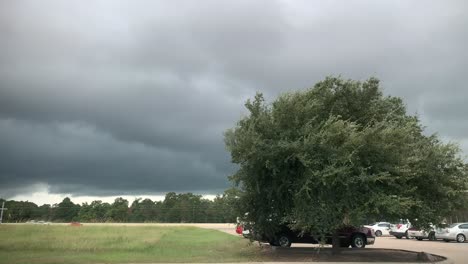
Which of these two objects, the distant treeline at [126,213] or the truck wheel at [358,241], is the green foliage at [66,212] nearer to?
the distant treeline at [126,213]

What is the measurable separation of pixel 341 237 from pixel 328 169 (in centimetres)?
917

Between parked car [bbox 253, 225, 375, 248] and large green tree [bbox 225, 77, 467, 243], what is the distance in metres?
3.94

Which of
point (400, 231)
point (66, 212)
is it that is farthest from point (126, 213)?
point (400, 231)

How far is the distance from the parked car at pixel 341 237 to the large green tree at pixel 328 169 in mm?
3937

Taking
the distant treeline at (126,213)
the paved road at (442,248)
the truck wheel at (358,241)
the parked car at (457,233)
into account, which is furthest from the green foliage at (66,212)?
the truck wheel at (358,241)

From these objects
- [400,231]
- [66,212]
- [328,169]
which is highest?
[66,212]

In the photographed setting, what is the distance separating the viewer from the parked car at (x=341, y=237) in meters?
25.5

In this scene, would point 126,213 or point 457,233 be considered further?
point 126,213

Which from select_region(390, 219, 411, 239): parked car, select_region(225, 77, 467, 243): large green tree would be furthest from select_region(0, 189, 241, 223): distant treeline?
select_region(225, 77, 467, 243): large green tree

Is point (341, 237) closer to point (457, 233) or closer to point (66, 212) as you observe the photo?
point (457, 233)

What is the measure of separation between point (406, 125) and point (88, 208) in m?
103

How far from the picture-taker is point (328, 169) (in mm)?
18594

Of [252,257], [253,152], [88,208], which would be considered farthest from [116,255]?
[88,208]

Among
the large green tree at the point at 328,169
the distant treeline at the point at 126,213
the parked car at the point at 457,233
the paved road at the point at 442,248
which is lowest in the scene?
the paved road at the point at 442,248
